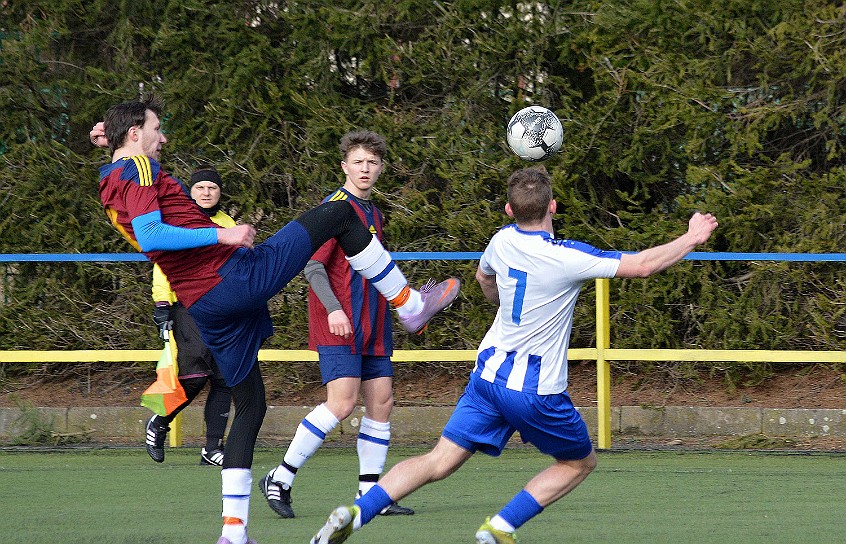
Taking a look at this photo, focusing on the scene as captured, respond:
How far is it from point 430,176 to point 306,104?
123 cm

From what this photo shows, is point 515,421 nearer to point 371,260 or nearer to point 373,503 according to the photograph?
point 373,503

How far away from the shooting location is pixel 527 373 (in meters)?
4.41

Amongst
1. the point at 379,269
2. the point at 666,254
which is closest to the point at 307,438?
the point at 379,269

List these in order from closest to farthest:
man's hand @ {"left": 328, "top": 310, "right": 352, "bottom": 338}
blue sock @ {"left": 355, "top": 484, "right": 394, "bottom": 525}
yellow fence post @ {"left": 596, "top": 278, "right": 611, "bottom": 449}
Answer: blue sock @ {"left": 355, "top": 484, "right": 394, "bottom": 525}, man's hand @ {"left": 328, "top": 310, "right": 352, "bottom": 338}, yellow fence post @ {"left": 596, "top": 278, "right": 611, "bottom": 449}

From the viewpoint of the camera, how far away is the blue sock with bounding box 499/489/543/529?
4496mm

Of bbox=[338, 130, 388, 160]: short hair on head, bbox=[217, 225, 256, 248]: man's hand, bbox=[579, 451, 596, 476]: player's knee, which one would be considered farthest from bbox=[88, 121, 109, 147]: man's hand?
bbox=[579, 451, 596, 476]: player's knee

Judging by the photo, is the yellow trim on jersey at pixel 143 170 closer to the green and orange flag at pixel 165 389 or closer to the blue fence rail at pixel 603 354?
the green and orange flag at pixel 165 389

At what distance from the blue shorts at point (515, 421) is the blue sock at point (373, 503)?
1.12 feet

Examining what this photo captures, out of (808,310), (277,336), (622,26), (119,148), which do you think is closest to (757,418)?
(808,310)

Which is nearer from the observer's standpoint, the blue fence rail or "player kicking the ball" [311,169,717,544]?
"player kicking the ball" [311,169,717,544]

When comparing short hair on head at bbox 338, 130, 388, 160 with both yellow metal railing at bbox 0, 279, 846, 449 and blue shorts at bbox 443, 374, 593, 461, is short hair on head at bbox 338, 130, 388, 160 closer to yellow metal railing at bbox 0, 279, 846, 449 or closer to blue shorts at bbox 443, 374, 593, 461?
blue shorts at bbox 443, 374, 593, 461

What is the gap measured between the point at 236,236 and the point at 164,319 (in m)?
3.30

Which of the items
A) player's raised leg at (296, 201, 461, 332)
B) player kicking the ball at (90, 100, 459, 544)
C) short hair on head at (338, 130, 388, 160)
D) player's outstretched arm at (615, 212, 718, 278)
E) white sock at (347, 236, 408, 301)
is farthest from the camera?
short hair on head at (338, 130, 388, 160)

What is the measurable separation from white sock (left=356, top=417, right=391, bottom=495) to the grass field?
29cm
